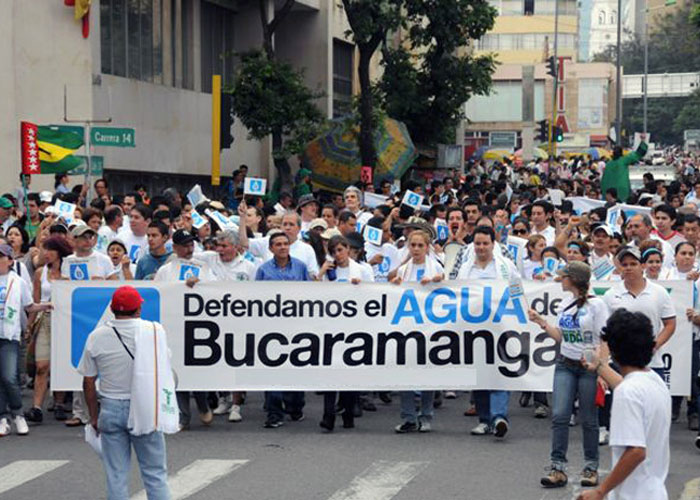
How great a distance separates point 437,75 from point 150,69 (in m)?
8.25

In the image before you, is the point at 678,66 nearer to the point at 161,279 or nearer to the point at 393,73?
the point at 393,73

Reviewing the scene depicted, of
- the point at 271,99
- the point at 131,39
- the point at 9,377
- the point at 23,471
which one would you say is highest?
the point at 131,39

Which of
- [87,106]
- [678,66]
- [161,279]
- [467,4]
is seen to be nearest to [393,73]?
[467,4]

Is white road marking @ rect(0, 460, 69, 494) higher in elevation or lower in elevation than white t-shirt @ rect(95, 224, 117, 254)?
lower

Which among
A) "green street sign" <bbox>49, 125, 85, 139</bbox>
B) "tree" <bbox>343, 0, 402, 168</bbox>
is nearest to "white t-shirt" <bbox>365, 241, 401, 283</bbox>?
"green street sign" <bbox>49, 125, 85, 139</bbox>

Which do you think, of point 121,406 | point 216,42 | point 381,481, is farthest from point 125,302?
point 216,42

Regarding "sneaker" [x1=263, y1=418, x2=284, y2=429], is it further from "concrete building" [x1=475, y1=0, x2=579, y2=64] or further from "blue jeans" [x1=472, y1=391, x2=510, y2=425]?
"concrete building" [x1=475, y1=0, x2=579, y2=64]

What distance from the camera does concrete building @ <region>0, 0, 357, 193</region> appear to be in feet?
87.9

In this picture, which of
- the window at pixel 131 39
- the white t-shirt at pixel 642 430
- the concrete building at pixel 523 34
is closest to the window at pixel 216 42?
the window at pixel 131 39

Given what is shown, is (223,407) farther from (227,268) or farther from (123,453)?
(123,453)

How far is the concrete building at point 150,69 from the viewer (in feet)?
87.9

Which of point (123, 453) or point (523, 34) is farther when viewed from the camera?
point (523, 34)

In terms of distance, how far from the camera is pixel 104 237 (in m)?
15.9

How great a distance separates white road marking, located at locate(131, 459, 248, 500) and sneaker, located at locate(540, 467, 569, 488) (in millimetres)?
2426
